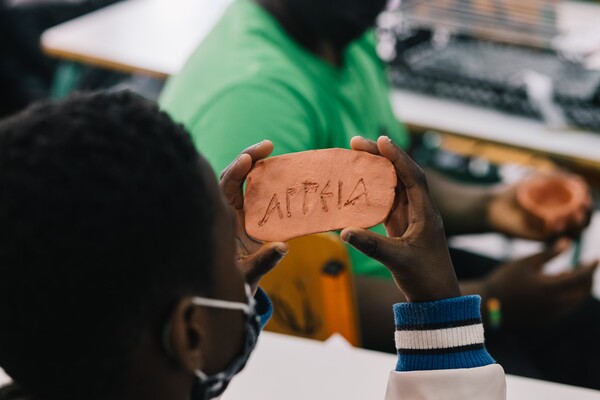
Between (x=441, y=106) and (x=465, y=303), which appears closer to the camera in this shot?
(x=465, y=303)

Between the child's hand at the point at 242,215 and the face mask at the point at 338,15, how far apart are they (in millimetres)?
572

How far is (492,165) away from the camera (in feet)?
7.64

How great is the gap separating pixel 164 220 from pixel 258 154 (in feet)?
0.93

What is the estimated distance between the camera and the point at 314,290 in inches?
44.5

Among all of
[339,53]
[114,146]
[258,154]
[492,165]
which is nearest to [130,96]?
[114,146]

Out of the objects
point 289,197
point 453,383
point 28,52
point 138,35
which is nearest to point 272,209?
point 289,197

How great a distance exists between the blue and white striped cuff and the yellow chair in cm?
32

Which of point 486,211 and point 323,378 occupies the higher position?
point 323,378

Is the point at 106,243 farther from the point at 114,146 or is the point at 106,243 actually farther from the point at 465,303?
the point at 465,303

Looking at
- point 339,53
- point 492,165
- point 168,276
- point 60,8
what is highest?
point 168,276

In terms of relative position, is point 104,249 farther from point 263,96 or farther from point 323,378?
point 263,96

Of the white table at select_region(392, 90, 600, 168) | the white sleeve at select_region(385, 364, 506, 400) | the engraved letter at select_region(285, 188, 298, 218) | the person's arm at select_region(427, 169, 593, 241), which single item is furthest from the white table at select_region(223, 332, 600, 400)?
the white table at select_region(392, 90, 600, 168)

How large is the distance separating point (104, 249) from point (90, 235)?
2 cm

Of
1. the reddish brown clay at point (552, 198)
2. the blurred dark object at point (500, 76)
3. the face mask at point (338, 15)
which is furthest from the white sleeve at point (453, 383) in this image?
the blurred dark object at point (500, 76)
